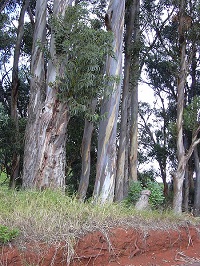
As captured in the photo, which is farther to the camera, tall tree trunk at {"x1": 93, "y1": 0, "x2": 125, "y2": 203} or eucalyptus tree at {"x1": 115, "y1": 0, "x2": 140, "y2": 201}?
eucalyptus tree at {"x1": 115, "y1": 0, "x2": 140, "y2": 201}

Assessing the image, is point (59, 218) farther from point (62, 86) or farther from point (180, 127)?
point (180, 127)

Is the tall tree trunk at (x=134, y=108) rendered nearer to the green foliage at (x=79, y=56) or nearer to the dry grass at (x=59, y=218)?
the green foliage at (x=79, y=56)

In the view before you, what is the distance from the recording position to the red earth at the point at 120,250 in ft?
16.8

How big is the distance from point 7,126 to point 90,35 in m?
7.04

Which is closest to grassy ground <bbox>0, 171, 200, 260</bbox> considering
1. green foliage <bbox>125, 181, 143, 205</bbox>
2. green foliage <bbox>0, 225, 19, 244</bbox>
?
green foliage <bbox>0, 225, 19, 244</bbox>

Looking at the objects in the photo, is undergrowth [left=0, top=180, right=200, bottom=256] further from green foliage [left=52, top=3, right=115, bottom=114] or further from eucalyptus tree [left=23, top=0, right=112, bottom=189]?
green foliage [left=52, top=3, right=115, bottom=114]

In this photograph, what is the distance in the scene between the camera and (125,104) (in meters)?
15.7

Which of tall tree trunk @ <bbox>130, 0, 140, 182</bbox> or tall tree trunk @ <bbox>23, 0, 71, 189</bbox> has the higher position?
tall tree trunk @ <bbox>130, 0, 140, 182</bbox>

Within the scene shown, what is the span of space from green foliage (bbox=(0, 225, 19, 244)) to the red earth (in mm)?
91

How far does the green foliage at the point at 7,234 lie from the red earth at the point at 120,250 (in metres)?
0.09

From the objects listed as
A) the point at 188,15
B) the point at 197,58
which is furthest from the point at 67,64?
the point at 197,58

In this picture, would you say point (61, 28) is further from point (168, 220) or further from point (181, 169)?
point (181, 169)

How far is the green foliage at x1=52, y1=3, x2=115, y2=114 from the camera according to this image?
8773 mm

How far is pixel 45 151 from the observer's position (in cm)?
955
